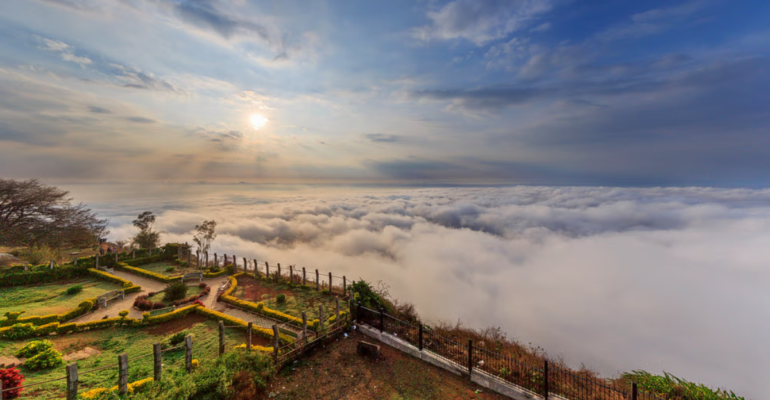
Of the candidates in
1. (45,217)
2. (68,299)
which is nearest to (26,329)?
(68,299)

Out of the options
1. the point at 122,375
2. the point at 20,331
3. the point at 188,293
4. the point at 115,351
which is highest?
the point at 122,375

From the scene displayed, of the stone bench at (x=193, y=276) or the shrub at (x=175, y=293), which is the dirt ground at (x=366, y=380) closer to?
the shrub at (x=175, y=293)

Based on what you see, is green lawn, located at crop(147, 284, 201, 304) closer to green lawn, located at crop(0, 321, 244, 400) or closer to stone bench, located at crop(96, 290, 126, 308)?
stone bench, located at crop(96, 290, 126, 308)

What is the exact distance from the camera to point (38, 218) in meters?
44.4

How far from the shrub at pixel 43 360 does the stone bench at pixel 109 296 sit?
1242 cm

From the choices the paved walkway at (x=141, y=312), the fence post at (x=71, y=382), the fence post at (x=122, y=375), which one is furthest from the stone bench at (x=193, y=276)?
the fence post at (x=71, y=382)

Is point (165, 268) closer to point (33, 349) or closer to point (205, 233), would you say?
point (205, 233)

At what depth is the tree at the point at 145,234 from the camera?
4891 centimetres

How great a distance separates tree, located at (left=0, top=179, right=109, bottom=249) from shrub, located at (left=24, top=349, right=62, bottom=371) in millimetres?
42875

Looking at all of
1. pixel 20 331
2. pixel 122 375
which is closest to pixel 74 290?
pixel 20 331

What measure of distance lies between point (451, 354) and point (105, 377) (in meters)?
18.3

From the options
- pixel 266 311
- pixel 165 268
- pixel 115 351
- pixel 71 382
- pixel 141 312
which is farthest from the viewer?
pixel 165 268

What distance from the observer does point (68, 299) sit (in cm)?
2698

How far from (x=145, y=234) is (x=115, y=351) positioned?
1648 inches
